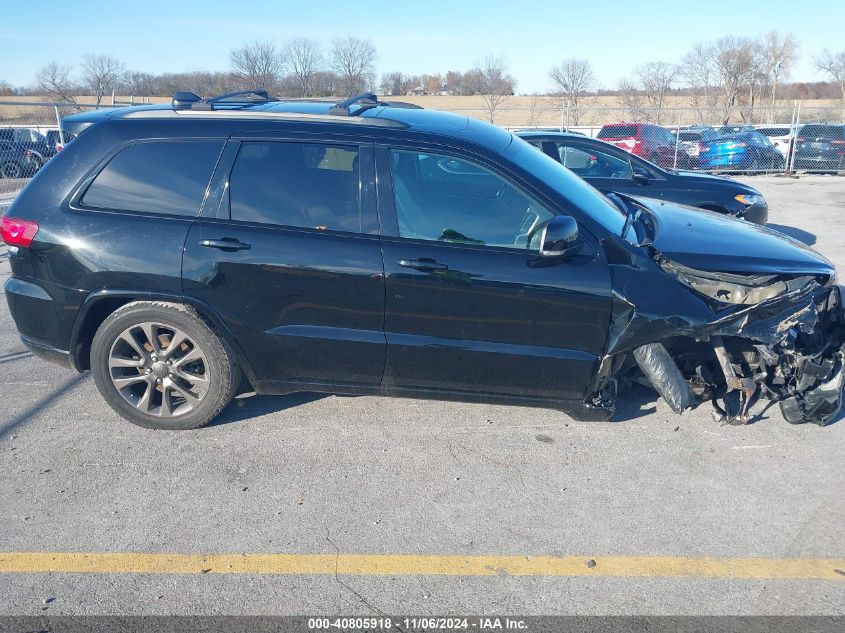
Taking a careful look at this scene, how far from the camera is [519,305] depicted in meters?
3.65

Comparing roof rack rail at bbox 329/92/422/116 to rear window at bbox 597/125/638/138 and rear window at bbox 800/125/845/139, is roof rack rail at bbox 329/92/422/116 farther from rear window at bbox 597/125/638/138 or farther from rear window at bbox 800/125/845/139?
rear window at bbox 800/125/845/139

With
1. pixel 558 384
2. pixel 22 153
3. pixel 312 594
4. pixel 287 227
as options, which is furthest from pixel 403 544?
pixel 22 153

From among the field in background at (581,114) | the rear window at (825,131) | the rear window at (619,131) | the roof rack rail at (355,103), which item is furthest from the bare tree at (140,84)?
the roof rack rail at (355,103)

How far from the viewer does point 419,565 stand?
2902mm

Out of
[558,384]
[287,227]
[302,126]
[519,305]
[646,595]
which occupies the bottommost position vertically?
[646,595]

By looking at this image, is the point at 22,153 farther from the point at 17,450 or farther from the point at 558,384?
the point at 558,384

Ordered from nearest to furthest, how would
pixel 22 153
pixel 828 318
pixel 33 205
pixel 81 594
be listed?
pixel 81 594, pixel 33 205, pixel 828 318, pixel 22 153

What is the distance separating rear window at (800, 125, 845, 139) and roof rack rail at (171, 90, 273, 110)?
1825 centimetres

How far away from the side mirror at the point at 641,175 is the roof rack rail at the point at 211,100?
458 cm

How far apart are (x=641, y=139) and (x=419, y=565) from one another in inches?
646

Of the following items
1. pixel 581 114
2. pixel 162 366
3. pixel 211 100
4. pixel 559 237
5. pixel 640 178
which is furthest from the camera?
pixel 581 114

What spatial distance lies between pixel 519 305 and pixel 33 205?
2912 mm

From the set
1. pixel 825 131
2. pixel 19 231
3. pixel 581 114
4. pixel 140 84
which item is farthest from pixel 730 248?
pixel 140 84

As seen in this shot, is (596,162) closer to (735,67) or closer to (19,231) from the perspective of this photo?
(19,231)
